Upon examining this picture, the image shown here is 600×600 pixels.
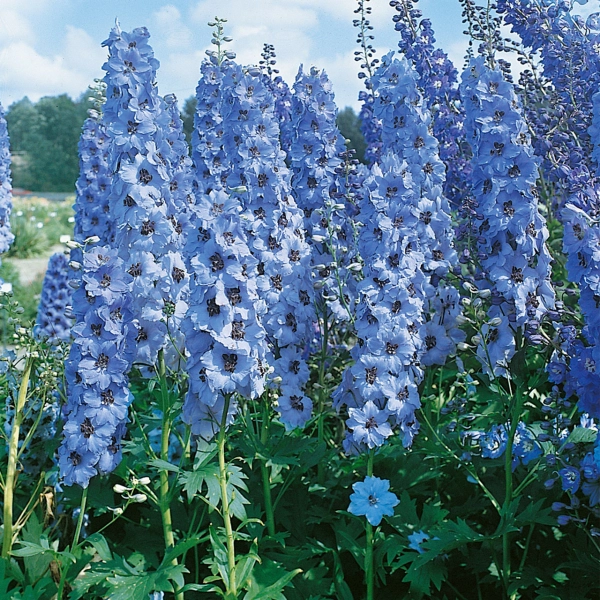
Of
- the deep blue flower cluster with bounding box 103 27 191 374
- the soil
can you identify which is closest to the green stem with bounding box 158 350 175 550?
the deep blue flower cluster with bounding box 103 27 191 374

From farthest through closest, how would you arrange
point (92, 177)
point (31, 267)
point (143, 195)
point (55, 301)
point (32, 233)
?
point (32, 233), point (31, 267), point (55, 301), point (92, 177), point (143, 195)

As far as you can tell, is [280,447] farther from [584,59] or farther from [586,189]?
[584,59]

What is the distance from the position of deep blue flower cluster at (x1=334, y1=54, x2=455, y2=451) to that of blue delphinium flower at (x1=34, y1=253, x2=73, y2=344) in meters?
2.24

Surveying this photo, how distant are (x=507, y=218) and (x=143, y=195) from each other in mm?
1452

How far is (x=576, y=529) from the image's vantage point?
3.27 metres

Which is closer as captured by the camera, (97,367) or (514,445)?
(97,367)

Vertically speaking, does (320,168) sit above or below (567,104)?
below

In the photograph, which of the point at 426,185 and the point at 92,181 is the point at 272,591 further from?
the point at 92,181

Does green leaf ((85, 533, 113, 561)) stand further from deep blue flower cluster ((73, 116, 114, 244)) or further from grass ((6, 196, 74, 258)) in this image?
grass ((6, 196, 74, 258))

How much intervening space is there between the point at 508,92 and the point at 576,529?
6.25 ft

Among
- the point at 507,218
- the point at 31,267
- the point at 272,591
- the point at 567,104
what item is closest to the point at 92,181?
the point at 507,218

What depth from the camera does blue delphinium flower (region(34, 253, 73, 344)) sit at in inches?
184

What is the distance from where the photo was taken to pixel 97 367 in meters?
2.75

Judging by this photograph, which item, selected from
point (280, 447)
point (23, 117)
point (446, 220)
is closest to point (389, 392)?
point (280, 447)
